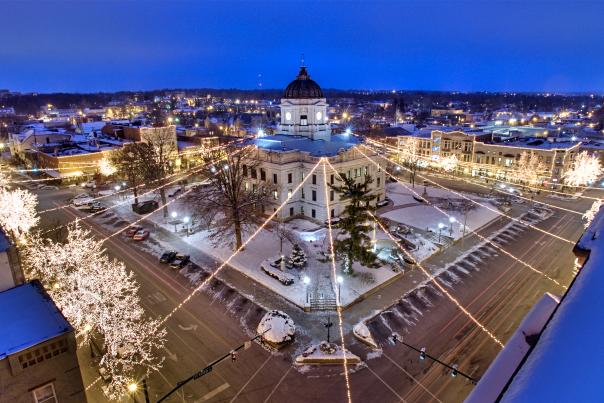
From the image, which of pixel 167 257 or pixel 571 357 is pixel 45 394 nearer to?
pixel 571 357

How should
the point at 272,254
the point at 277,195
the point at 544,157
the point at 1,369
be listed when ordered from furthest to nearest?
the point at 544,157 < the point at 277,195 < the point at 272,254 < the point at 1,369

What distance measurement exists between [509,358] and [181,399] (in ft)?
53.4

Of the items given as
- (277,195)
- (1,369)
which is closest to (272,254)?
(277,195)

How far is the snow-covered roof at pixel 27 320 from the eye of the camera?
12.6 metres

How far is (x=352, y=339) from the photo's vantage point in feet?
72.1

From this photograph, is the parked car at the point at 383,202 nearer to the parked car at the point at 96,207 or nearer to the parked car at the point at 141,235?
the parked car at the point at 141,235

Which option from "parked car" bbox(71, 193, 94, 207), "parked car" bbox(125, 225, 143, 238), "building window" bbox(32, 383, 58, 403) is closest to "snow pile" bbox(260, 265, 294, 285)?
"parked car" bbox(125, 225, 143, 238)

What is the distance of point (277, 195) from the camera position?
42062mm

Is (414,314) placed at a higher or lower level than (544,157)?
lower

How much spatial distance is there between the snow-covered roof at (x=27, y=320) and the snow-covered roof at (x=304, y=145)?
29.3m

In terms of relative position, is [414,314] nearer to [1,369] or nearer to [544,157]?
[1,369]

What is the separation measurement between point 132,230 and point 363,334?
1067 inches

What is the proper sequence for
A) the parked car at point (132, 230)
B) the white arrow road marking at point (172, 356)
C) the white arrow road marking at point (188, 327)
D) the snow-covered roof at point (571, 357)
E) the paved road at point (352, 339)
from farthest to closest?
the parked car at point (132, 230) → the white arrow road marking at point (188, 327) → the white arrow road marking at point (172, 356) → the paved road at point (352, 339) → the snow-covered roof at point (571, 357)

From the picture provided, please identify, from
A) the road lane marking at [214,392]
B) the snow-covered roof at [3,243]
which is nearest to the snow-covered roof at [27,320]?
the snow-covered roof at [3,243]
